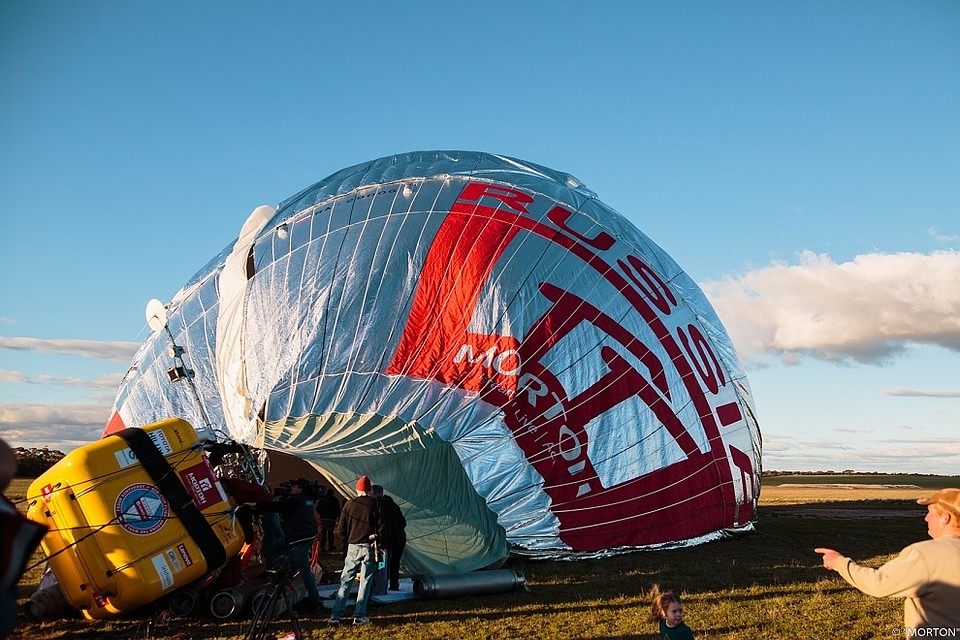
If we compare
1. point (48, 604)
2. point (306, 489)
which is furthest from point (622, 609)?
point (48, 604)

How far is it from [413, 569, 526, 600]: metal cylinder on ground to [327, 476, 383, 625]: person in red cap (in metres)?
0.76

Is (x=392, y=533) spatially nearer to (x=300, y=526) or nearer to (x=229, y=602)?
(x=300, y=526)

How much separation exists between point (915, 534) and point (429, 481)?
8881 millimetres

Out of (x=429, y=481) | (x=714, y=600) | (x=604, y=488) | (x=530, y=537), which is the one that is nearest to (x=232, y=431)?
(x=429, y=481)

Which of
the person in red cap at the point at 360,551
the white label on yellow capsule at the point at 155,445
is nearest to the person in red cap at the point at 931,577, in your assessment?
the person in red cap at the point at 360,551

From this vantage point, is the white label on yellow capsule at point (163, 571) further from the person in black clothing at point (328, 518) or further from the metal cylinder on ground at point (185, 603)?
the person in black clothing at point (328, 518)

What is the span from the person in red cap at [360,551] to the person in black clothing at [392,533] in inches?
25.9

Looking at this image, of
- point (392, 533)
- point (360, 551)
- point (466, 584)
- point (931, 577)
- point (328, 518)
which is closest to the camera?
point (931, 577)

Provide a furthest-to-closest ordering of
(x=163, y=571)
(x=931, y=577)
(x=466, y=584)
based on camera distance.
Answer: (x=466, y=584)
(x=163, y=571)
(x=931, y=577)

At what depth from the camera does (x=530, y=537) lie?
8.35 metres

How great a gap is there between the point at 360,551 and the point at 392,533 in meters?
1.11

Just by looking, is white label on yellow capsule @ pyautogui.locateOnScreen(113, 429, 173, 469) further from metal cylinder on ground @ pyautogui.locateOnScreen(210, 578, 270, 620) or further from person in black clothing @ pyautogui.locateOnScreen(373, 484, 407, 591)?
person in black clothing @ pyautogui.locateOnScreen(373, 484, 407, 591)

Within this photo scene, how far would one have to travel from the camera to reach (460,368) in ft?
27.9

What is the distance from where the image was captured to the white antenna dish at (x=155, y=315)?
920cm
